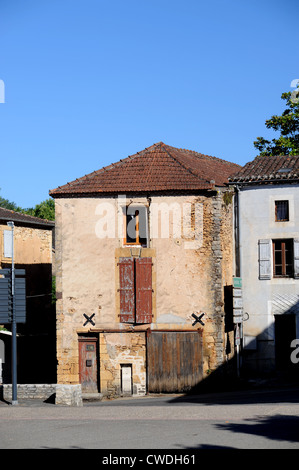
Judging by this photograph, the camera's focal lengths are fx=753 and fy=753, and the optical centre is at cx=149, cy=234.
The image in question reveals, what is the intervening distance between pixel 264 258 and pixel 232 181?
3082 mm

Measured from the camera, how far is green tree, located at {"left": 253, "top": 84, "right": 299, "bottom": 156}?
112 feet

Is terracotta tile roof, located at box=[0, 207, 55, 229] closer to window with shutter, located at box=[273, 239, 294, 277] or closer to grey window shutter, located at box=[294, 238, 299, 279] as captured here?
window with shutter, located at box=[273, 239, 294, 277]

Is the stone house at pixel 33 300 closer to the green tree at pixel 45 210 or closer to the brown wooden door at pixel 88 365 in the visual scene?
the brown wooden door at pixel 88 365

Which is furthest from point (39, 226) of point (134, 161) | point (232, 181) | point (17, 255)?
point (232, 181)

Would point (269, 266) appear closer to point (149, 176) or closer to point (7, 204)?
point (149, 176)

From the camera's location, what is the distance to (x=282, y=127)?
114 feet

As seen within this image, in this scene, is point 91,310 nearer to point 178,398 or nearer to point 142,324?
point 142,324

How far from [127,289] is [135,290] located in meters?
0.29

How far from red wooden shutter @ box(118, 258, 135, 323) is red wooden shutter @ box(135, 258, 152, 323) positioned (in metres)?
0.19

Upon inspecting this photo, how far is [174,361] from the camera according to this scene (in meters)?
26.0

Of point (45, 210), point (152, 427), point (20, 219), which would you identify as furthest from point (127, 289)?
point (45, 210)

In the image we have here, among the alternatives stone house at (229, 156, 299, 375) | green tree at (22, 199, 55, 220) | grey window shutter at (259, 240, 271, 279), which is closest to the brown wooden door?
stone house at (229, 156, 299, 375)

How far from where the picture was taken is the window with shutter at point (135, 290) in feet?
86.3

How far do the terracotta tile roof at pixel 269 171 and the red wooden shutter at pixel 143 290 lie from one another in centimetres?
466
